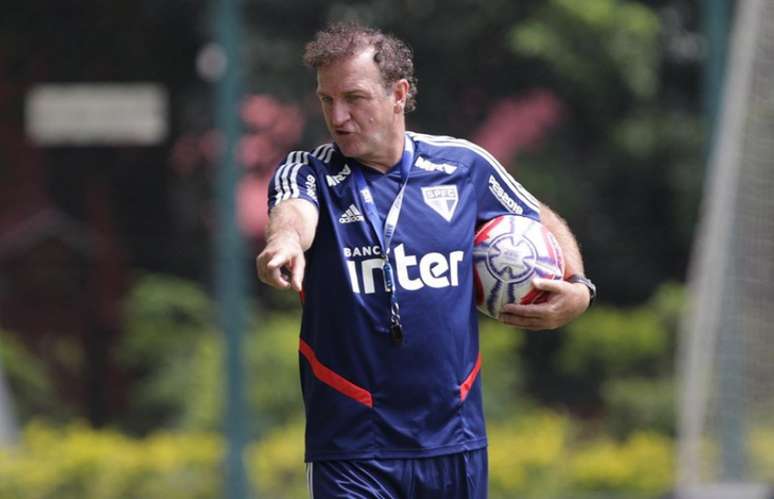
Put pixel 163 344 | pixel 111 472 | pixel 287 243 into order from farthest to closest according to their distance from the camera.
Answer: pixel 163 344 < pixel 111 472 < pixel 287 243

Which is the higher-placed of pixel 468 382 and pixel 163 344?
pixel 468 382

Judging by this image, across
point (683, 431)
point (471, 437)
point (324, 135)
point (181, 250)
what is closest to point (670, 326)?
point (683, 431)

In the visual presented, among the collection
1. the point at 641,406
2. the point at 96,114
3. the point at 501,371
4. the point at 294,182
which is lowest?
the point at 641,406

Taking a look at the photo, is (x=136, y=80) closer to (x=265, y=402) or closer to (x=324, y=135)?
(x=324, y=135)

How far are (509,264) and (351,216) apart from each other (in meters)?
0.48

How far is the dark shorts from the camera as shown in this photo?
4.43m

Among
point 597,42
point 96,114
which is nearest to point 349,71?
point 96,114

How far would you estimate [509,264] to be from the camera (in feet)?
15.1

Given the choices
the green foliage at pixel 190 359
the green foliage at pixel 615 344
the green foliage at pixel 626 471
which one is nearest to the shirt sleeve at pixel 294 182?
the green foliage at pixel 190 359

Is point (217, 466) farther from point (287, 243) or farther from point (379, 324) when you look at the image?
point (287, 243)

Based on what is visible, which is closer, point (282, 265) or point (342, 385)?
point (282, 265)

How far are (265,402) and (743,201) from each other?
3455 mm

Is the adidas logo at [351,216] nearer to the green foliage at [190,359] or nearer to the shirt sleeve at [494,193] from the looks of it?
the shirt sleeve at [494,193]

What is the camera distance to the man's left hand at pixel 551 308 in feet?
14.9
